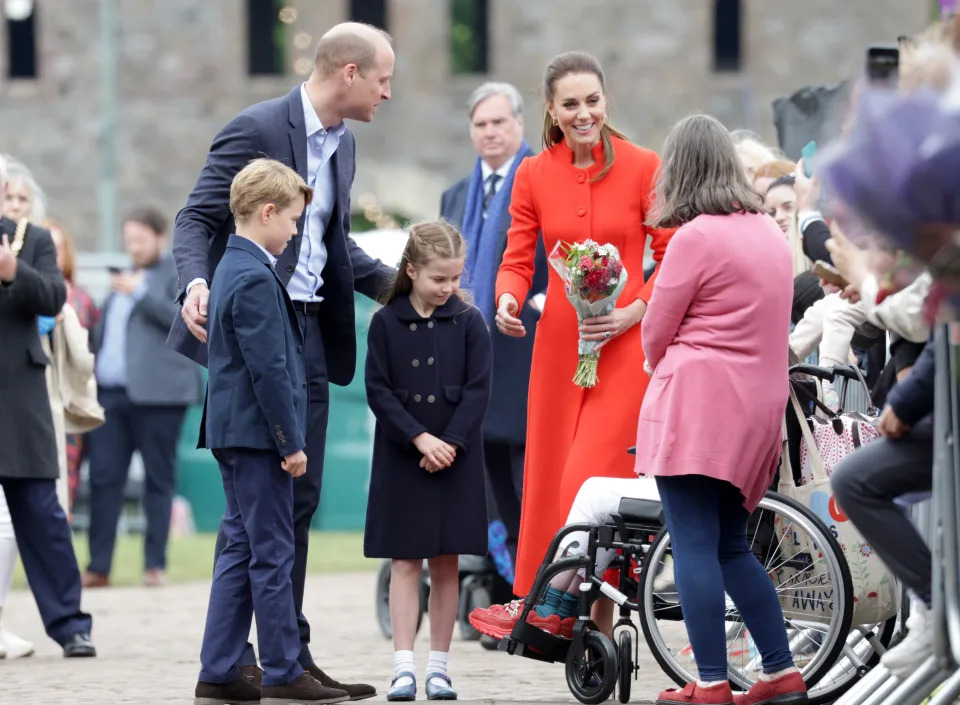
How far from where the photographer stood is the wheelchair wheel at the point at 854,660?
239 inches

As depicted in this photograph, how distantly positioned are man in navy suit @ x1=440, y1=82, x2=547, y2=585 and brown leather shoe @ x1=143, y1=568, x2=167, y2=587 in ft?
13.7

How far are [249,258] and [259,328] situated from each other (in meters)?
0.25

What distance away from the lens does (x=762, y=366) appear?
575cm

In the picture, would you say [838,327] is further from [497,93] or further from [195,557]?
[195,557]

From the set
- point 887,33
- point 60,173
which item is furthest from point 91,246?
point 887,33

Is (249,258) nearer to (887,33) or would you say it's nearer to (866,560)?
A: (866,560)

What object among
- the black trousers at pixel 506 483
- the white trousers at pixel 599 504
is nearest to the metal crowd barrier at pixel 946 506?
the white trousers at pixel 599 504

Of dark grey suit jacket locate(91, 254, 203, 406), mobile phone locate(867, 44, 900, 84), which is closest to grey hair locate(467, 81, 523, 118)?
mobile phone locate(867, 44, 900, 84)

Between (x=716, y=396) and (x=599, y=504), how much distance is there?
90cm

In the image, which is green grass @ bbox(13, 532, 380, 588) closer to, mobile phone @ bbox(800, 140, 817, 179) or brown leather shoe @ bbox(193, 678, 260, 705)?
brown leather shoe @ bbox(193, 678, 260, 705)

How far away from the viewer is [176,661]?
8188mm

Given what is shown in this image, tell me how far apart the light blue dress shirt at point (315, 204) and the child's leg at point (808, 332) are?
5.61 ft

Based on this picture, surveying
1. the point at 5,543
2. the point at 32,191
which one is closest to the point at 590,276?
the point at 5,543

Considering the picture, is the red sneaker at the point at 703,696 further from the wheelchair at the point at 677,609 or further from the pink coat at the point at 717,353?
the pink coat at the point at 717,353
